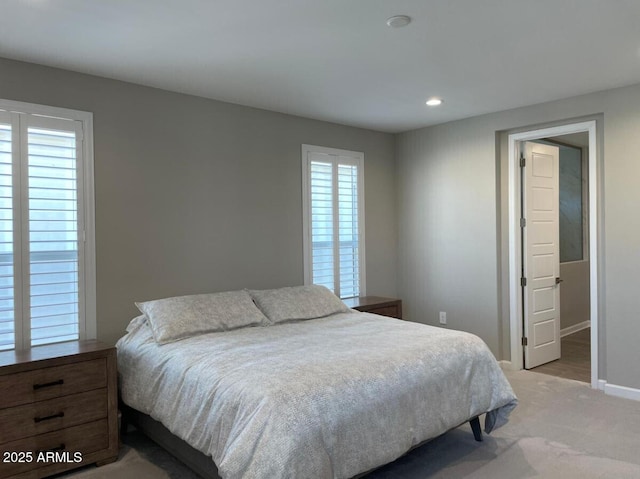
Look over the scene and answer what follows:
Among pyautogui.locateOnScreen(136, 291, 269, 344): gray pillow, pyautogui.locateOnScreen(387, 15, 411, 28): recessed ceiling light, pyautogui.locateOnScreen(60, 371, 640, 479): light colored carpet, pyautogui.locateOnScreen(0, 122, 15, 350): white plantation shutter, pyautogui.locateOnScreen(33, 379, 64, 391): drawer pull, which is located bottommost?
pyautogui.locateOnScreen(60, 371, 640, 479): light colored carpet

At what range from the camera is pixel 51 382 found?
2.62m

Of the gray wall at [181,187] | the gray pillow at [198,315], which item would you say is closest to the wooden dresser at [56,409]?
the gray pillow at [198,315]

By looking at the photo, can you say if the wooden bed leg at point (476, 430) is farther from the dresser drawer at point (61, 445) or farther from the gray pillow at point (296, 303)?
the dresser drawer at point (61, 445)

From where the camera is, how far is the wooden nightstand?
172 inches

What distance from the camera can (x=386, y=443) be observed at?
227cm

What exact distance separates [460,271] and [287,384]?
3.14 metres

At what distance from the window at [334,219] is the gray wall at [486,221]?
A: 2.16ft

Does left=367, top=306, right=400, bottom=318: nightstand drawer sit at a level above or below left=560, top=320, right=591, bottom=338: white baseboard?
above

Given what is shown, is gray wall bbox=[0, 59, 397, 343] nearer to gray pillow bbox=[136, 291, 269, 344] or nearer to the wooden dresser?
gray pillow bbox=[136, 291, 269, 344]

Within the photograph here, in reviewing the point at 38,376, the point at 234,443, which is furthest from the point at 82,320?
the point at 234,443

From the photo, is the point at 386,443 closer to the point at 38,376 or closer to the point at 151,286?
the point at 38,376

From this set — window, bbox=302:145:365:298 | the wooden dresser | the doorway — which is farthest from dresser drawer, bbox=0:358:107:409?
the doorway

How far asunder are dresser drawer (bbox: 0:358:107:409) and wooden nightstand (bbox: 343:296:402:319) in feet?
7.32

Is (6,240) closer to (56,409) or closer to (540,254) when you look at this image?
(56,409)
